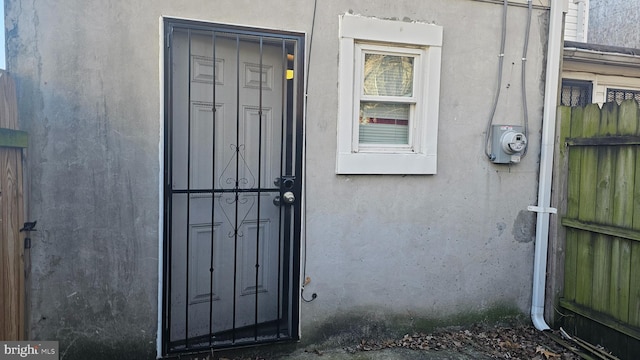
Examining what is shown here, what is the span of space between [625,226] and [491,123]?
126cm

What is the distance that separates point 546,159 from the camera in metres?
3.81

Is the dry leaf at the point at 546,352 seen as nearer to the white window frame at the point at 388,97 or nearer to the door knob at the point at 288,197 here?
the white window frame at the point at 388,97

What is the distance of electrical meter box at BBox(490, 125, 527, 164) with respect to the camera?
A: 11.9 ft

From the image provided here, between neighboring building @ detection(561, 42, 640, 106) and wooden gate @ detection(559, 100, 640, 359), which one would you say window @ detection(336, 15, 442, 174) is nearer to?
wooden gate @ detection(559, 100, 640, 359)

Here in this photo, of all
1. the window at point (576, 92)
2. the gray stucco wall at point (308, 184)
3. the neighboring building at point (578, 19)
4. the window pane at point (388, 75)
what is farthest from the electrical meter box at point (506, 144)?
the neighboring building at point (578, 19)

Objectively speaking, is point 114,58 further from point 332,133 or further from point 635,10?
point 635,10

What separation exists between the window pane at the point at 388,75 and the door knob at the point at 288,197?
1.02m

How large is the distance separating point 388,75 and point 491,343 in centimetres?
238

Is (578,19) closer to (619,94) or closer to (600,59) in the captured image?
(619,94)

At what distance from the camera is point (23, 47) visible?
269cm

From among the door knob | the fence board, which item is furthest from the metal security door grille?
the fence board

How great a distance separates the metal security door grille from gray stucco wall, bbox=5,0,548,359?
0.15 meters

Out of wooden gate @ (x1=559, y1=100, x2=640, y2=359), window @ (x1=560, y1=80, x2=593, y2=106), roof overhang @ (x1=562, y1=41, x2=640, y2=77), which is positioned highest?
roof overhang @ (x1=562, y1=41, x2=640, y2=77)

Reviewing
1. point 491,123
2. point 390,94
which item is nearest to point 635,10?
point 491,123
